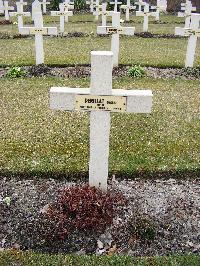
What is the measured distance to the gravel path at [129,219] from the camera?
15.1 ft

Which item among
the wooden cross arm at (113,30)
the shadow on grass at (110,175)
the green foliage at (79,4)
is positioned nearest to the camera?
the shadow on grass at (110,175)

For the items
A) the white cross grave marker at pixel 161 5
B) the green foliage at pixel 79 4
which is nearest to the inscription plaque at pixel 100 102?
the white cross grave marker at pixel 161 5

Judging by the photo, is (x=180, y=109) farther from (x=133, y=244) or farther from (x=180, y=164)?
(x=133, y=244)

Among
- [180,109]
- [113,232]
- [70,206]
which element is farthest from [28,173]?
[180,109]

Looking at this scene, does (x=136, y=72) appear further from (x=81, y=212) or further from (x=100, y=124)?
(x=81, y=212)

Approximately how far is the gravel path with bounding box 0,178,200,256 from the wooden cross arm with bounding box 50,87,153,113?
1331 millimetres

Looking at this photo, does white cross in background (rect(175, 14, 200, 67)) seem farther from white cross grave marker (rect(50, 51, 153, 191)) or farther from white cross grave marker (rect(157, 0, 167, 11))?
white cross grave marker (rect(157, 0, 167, 11))

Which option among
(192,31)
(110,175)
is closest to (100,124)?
(110,175)

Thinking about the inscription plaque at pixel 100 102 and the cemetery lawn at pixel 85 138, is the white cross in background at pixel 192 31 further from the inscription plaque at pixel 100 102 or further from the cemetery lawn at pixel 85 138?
the inscription plaque at pixel 100 102

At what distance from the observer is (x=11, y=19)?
22688mm

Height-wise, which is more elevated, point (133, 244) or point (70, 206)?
point (70, 206)

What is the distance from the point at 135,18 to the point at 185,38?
6769 millimetres

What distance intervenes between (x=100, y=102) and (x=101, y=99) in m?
0.04

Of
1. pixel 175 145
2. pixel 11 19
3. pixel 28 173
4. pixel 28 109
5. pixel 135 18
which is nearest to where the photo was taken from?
pixel 28 173
